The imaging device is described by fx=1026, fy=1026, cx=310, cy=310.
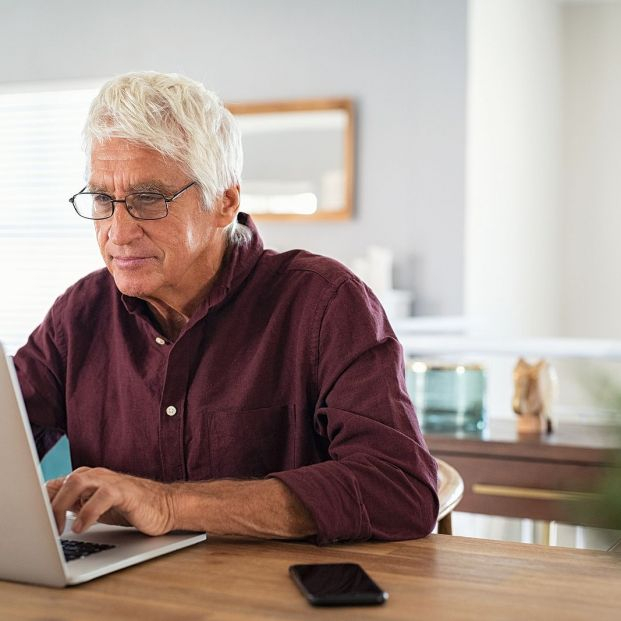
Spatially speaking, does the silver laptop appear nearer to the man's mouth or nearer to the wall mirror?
the man's mouth

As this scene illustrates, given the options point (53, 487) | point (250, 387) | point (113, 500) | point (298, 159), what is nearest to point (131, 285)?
point (250, 387)

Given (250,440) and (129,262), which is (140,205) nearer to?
(129,262)

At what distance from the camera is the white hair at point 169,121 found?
Result: 1.64 m

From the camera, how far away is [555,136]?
6.93 m

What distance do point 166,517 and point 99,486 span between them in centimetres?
11

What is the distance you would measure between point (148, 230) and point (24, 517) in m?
0.66

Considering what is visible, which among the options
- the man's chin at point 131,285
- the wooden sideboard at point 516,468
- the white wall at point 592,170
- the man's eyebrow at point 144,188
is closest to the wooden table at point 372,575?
the man's chin at point 131,285

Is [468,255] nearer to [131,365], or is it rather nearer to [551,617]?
[131,365]

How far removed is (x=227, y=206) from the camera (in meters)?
1.82

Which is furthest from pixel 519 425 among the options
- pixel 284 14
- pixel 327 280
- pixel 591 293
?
pixel 591 293

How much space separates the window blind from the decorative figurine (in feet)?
10.5

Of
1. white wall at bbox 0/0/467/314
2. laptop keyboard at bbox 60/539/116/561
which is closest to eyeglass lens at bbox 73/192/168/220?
laptop keyboard at bbox 60/539/116/561

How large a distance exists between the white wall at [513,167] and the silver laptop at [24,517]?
4049mm

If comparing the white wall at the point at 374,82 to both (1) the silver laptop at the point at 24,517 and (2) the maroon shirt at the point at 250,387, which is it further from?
(1) the silver laptop at the point at 24,517
